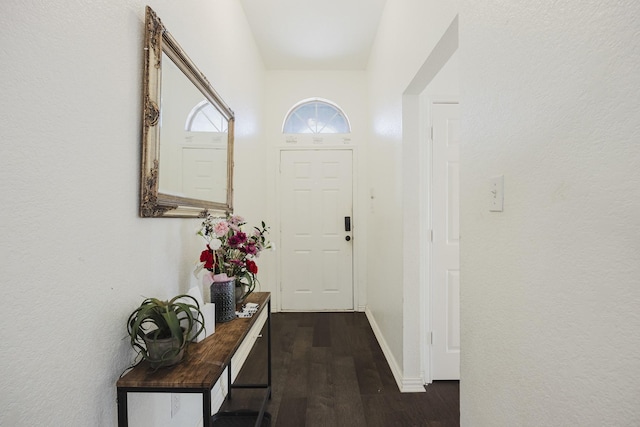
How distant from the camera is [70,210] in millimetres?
784

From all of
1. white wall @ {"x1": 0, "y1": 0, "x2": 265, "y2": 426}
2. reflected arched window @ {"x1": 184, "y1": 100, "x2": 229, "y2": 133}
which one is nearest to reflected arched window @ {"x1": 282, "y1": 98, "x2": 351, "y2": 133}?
reflected arched window @ {"x1": 184, "y1": 100, "x2": 229, "y2": 133}

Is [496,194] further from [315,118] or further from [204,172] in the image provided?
[315,118]

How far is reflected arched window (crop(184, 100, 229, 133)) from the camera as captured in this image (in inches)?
60.5

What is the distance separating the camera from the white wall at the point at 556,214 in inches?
23.4

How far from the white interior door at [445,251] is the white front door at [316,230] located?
163 centimetres

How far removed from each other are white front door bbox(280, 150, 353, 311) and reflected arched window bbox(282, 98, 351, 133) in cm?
30

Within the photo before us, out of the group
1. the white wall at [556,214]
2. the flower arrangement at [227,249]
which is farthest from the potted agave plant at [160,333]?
the white wall at [556,214]

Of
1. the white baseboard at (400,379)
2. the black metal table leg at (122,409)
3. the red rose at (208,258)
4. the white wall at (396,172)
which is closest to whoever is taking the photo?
the black metal table leg at (122,409)

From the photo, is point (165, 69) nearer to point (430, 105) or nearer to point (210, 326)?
point (210, 326)

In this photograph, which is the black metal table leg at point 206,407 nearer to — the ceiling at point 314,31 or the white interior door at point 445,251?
the white interior door at point 445,251

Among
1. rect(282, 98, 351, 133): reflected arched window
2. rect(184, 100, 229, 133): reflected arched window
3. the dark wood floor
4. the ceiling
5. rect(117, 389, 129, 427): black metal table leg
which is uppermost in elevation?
the ceiling

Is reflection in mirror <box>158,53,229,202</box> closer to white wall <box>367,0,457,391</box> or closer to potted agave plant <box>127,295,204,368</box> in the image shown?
potted agave plant <box>127,295,204,368</box>

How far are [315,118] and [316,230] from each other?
144 cm

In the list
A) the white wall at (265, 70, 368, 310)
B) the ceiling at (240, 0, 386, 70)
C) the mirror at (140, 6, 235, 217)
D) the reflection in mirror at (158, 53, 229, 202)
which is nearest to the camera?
the mirror at (140, 6, 235, 217)
